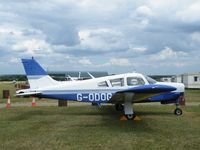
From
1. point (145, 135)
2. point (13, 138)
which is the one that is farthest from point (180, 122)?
point (13, 138)

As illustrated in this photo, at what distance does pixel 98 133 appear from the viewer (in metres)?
11.7

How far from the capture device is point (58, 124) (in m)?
14.2

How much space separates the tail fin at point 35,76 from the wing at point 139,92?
3629mm

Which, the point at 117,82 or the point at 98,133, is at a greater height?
the point at 117,82

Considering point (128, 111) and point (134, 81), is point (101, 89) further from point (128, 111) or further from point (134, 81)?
point (128, 111)

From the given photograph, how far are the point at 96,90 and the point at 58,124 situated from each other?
3348 mm

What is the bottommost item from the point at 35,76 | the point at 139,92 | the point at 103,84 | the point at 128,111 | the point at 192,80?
the point at 128,111

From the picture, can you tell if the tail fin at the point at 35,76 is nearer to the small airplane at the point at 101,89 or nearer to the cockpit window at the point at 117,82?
Result: the small airplane at the point at 101,89

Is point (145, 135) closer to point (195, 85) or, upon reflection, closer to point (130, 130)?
Answer: point (130, 130)

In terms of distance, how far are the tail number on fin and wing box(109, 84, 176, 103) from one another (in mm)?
644

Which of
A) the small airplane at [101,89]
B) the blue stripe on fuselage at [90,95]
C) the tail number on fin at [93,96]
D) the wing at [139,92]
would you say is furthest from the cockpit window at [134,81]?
the tail number on fin at [93,96]

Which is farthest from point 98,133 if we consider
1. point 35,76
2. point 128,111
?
point 35,76

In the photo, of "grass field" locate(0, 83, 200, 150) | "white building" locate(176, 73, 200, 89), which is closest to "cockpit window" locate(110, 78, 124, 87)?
"grass field" locate(0, 83, 200, 150)

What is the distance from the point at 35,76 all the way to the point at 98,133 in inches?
289
